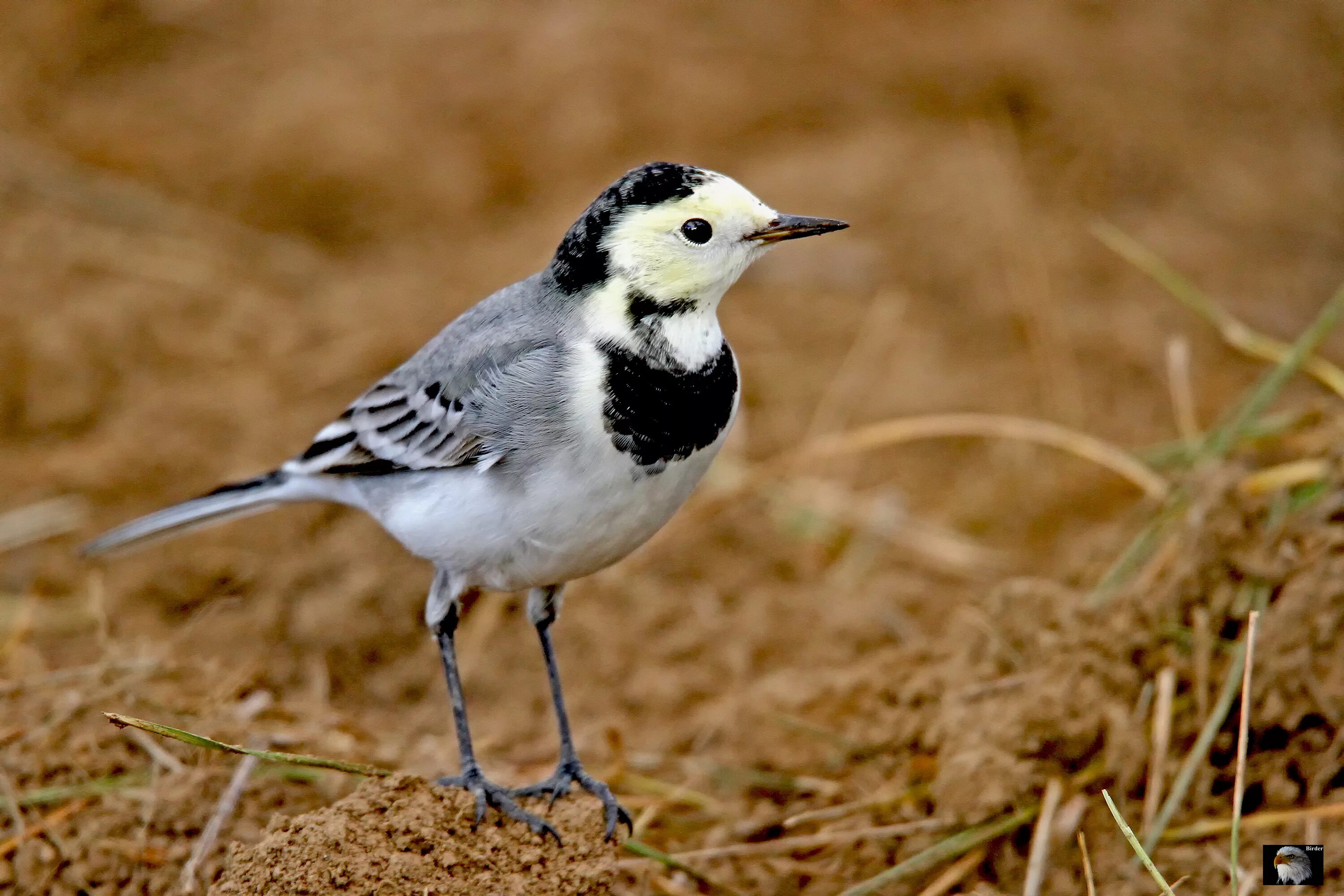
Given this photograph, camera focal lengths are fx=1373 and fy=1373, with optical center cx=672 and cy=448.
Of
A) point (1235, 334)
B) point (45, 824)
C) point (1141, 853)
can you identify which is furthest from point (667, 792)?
point (1235, 334)

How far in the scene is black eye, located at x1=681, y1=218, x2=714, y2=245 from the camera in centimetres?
382

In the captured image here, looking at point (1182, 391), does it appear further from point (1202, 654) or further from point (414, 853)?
point (414, 853)

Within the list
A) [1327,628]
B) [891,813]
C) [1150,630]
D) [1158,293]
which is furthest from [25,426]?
[1158,293]

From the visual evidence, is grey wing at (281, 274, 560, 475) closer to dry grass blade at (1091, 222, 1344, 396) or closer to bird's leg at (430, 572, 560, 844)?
bird's leg at (430, 572, 560, 844)

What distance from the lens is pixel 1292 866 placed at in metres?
3.73

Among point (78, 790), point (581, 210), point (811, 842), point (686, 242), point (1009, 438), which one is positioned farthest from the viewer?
point (581, 210)

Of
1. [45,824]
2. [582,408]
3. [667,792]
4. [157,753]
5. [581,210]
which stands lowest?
[667,792]

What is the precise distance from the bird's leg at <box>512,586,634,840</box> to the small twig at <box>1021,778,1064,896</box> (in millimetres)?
1171

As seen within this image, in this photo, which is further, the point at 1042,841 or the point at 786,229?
the point at 1042,841

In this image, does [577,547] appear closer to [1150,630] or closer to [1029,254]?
[1150,630]

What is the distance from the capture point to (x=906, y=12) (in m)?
10.8

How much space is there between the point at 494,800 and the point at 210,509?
5.09ft

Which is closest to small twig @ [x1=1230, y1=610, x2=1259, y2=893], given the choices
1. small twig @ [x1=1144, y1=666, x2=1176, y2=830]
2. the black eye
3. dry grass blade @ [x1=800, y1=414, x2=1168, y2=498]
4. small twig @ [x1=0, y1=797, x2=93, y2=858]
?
small twig @ [x1=1144, y1=666, x2=1176, y2=830]

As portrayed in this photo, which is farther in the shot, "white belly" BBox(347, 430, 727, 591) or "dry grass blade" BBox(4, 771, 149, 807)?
"dry grass blade" BBox(4, 771, 149, 807)
